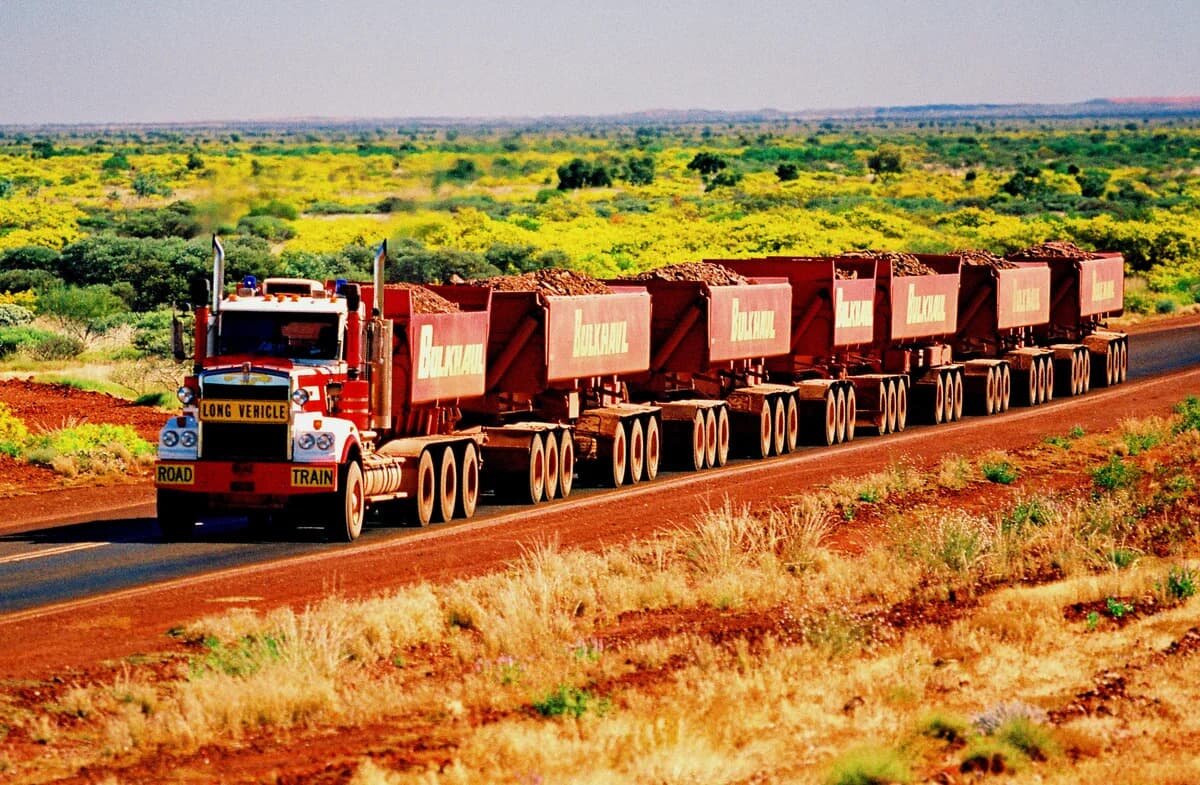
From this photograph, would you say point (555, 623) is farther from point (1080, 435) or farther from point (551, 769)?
point (1080, 435)

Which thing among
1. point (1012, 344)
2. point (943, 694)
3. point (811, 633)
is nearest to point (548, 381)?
point (811, 633)

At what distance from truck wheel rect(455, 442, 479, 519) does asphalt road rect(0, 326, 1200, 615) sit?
1.24 ft

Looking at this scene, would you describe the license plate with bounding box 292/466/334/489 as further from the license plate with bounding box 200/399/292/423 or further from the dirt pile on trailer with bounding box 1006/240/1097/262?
the dirt pile on trailer with bounding box 1006/240/1097/262

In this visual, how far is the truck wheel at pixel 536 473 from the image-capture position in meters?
27.1

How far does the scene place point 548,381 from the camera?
27.6 m

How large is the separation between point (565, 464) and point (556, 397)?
1.03m

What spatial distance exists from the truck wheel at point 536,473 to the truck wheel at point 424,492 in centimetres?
226

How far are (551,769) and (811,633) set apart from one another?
14.1 feet

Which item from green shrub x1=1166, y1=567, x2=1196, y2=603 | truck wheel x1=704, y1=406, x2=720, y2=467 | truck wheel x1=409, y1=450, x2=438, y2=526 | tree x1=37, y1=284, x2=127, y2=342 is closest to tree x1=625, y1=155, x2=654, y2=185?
tree x1=37, y1=284, x2=127, y2=342

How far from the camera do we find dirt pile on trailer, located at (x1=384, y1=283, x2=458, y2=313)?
25.5 metres

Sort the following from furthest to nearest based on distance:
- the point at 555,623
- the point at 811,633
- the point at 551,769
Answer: the point at 555,623
the point at 811,633
the point at 551,769

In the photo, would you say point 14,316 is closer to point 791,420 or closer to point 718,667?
point 791,420

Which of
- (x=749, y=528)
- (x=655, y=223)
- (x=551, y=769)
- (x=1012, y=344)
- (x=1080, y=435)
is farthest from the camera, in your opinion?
(x=655, y=223)

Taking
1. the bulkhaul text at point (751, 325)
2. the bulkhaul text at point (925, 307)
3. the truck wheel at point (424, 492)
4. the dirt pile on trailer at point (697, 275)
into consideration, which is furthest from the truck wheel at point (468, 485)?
the bulkhaul text at point (925, 307)
